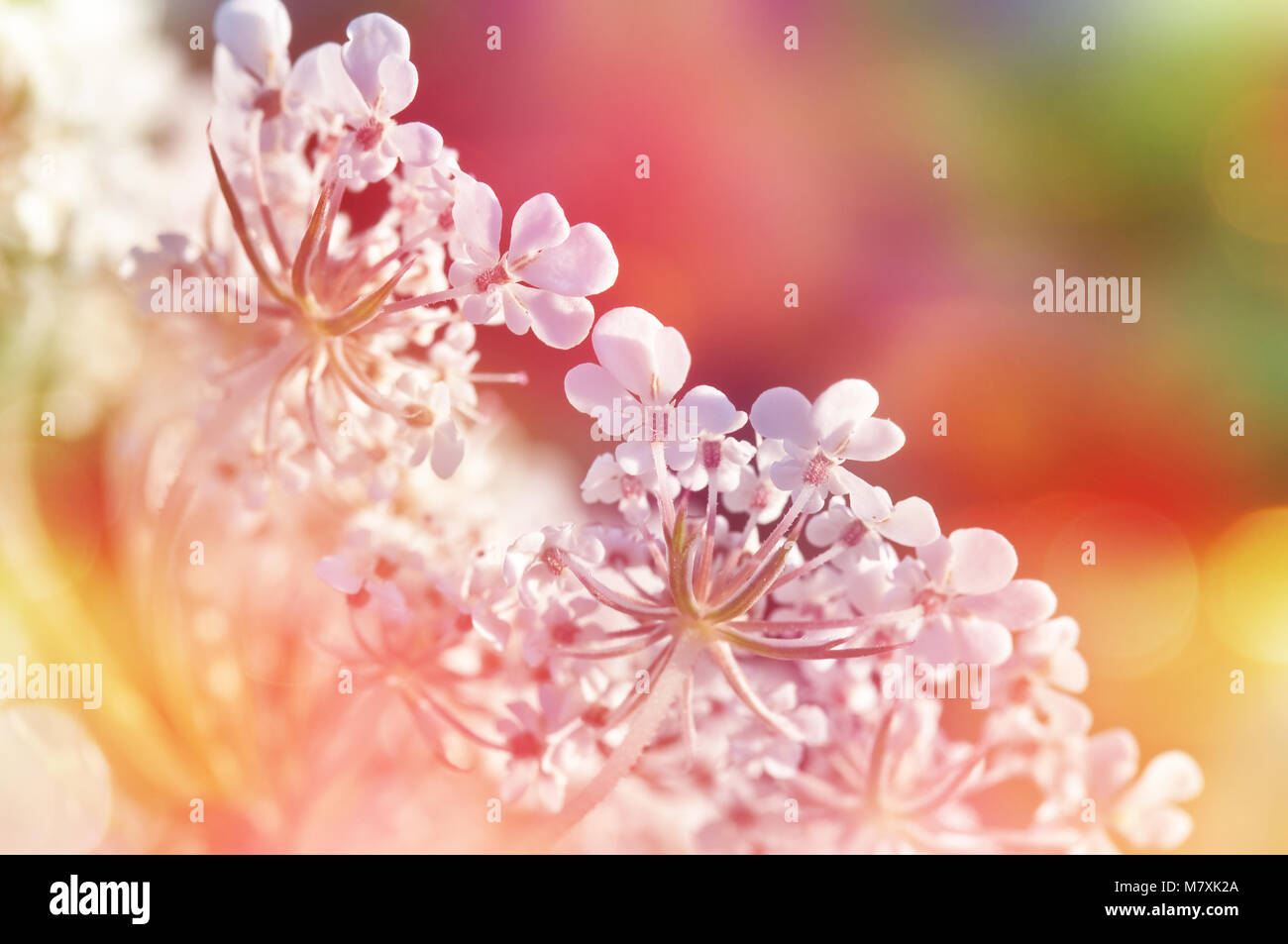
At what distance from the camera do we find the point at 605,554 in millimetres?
541

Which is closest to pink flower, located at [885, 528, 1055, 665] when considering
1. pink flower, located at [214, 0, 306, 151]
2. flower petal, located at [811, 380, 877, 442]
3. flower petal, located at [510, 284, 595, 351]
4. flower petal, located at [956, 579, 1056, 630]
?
flower petal, located at [956, 579, 1056, 630]

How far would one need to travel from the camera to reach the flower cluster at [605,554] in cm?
47

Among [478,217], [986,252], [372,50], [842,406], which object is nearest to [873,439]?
[842,406]

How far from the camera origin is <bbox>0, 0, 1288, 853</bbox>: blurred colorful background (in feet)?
2.63

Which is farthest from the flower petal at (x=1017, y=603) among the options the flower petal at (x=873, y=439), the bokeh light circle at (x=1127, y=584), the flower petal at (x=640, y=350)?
the bokeh light circle at (x=1127, y=584)

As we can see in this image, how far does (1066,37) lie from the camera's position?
2.63ft

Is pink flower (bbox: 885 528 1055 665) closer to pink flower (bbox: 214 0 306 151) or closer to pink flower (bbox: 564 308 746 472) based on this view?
pink flower (bbox: 564 308 746 472)

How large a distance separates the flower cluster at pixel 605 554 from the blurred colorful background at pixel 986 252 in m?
0.22

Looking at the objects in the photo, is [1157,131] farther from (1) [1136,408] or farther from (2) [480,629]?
(2) [480,629]

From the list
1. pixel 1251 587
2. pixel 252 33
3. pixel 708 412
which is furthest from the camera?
pixel 1251 587

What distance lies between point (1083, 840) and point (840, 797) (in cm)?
19

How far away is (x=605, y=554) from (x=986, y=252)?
1.77 ft

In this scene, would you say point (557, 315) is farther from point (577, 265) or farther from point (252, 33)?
point (252, 33)

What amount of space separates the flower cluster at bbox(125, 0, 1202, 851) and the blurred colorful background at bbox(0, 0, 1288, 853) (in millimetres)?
216
